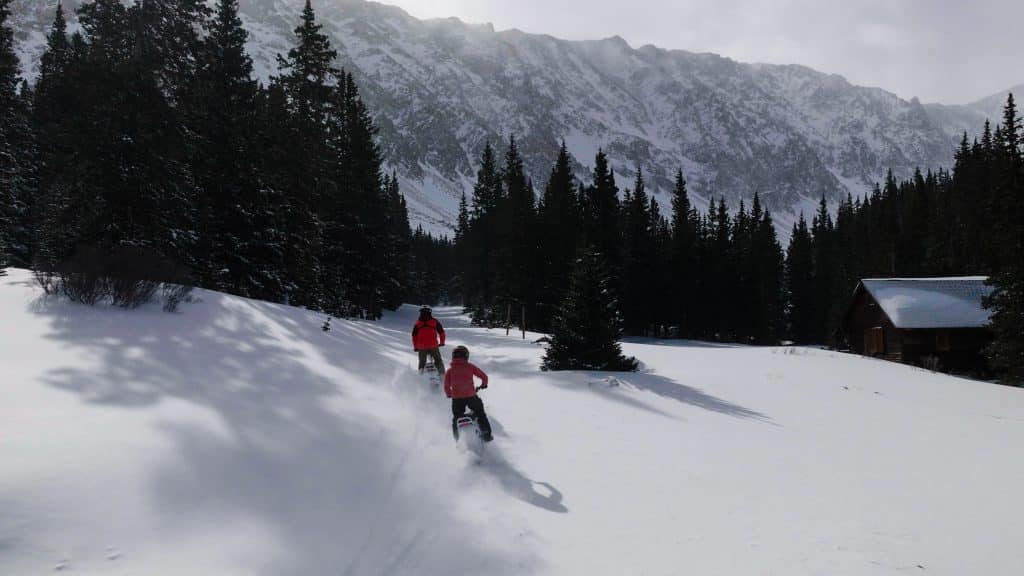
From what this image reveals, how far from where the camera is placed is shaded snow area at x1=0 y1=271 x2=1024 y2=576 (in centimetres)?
434

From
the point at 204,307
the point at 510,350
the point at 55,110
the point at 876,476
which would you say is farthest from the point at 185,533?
the point at 55,110

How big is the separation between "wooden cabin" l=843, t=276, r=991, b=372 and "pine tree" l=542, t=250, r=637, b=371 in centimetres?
2446

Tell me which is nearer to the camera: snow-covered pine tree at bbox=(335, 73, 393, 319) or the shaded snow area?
the shaded snow area

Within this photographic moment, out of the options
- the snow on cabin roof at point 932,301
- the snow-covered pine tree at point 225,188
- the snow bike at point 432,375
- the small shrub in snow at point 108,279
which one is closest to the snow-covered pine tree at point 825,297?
Result: the snow on cabin roof at point 932,301

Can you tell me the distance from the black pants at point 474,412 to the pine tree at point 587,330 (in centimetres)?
924

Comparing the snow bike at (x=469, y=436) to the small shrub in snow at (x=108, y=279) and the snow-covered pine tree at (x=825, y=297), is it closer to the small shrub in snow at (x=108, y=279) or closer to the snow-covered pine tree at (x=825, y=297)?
the small shrub in snow at (x=108, y=279)

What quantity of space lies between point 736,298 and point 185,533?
199ft

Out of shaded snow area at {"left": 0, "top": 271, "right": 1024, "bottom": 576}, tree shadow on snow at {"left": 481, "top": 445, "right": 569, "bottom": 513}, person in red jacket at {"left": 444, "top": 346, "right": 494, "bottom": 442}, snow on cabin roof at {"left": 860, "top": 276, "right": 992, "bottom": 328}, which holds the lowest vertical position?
tree shadow on snow at {"left": 481, "top": 445, "right": 569, "bottom": 513}

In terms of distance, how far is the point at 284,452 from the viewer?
638cm

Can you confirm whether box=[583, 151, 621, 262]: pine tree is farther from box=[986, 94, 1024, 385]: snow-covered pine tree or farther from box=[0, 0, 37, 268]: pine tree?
box=[0, 0, 37, 268]: pine tree

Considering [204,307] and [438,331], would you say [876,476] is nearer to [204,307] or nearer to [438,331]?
[438,331]

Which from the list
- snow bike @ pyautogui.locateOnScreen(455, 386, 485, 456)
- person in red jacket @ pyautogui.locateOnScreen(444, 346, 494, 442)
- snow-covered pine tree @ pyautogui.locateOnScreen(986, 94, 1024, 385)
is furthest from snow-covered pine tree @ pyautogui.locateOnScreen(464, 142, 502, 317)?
snow bike @ pyautogui.locateOnScreen(455, 386, 485, 456)

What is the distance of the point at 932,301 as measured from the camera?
1297 inches

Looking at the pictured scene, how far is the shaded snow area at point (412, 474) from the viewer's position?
4336 millimetres
